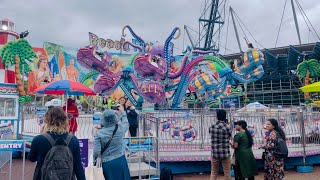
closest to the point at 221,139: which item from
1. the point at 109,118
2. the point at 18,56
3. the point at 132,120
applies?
the point at 109,118

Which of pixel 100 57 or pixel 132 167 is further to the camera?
pixel 100 57

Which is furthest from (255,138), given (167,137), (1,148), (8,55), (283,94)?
(283,94)

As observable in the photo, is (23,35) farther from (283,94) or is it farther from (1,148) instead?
(283,94)

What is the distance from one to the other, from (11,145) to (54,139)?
2.57 m

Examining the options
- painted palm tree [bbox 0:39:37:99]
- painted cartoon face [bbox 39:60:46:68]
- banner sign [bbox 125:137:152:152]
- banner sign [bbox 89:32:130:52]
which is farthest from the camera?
banner sign [bbox 89:32:130:52]

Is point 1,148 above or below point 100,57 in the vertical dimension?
below

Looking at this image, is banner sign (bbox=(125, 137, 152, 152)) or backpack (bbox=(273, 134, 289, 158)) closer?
backpack (bbox=(273, 134, 289, 158))

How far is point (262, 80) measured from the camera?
45.6 m

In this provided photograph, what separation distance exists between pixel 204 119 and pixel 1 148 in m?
5.88

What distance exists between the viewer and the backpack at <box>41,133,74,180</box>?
3.43 metres

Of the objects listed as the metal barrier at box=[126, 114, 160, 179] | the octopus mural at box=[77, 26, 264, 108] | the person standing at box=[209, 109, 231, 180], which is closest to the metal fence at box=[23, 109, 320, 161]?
the metal barrier at box=[126, 114, 160, 179]

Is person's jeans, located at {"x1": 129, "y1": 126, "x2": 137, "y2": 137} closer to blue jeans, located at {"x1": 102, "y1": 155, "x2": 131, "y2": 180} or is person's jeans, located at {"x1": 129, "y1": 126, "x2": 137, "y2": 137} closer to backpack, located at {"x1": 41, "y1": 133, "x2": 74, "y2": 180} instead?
blue jeans, located at {"x1": 102, "y1": 155, "x2": 131, "y2": 180}

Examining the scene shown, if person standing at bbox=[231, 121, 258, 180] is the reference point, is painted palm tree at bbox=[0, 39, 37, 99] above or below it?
above

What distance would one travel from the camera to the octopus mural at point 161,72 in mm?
21969
